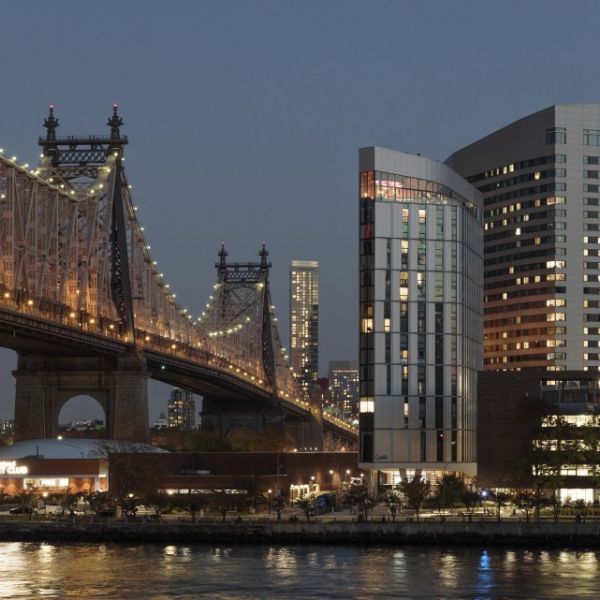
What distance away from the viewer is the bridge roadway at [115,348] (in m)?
119

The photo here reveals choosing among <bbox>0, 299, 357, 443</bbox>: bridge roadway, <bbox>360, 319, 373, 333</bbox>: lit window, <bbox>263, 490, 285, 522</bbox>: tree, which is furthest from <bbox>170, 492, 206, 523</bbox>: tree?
<bbox>360, 319, 373, 333</bbox>: lit window

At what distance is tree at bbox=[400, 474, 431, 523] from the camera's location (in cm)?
11812

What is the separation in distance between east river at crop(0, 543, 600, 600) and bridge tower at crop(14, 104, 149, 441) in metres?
39.5

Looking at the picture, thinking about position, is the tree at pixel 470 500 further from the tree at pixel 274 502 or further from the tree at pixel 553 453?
the tree at pixel 274 502

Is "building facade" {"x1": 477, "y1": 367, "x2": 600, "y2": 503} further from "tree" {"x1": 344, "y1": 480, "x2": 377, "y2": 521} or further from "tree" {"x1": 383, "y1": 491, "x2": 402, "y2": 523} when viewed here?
"tree" {"x1": 344, "y1": 480, "x2": 377, "y2": 521}

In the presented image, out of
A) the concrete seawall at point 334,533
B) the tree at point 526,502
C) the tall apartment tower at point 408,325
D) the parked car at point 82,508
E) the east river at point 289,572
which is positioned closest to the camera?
the east river at point 289,572

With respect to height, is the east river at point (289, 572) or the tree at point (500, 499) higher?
the tree at point (500, 499)

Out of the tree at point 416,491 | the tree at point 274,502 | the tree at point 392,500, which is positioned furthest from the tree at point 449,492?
the tree at point 274,502

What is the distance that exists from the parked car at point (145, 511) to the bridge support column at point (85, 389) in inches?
782

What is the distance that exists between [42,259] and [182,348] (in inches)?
1690

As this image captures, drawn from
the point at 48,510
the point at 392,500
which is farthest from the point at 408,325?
the point at 48,510

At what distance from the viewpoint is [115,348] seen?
142 m

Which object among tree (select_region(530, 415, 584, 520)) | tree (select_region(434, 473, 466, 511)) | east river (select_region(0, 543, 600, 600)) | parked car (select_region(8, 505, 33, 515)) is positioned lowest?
east river (select_region(0, 543, 600, 600))

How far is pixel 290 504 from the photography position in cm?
13825
